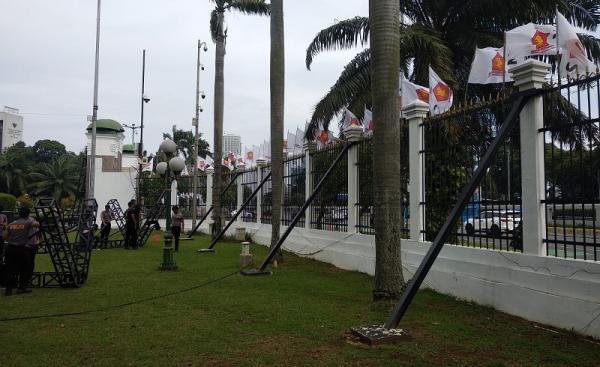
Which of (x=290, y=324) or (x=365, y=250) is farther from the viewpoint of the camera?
(x=365, y=250)

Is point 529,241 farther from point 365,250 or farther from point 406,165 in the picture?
point 365,250

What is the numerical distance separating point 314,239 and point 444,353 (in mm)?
7841

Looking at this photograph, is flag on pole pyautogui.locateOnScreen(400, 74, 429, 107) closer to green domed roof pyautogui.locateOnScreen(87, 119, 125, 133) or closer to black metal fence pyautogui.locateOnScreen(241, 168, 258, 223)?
black metal fence pyautogui.locateOnScreen(241, 168, 258, 223)

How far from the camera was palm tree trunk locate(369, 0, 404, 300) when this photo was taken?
22.2 ft

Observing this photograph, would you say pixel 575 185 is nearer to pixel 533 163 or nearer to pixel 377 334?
pixel 533 163

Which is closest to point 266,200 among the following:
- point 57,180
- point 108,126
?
point 108,126

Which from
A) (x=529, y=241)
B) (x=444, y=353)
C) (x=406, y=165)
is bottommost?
(x=444, y=353)

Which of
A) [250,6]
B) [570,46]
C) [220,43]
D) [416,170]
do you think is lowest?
[416,170]

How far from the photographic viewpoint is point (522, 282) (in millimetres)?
6344

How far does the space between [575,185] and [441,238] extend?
1.81 m

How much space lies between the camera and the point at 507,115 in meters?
6.60

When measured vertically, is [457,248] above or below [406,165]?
below

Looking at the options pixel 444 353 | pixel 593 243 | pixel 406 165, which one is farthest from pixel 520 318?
pixel 406 165

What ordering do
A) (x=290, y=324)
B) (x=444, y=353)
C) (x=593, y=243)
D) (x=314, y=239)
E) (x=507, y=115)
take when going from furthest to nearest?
(x=314, y=239)
(x=507, y=115)
(x=290, y=324)
(x=593, y=243)
(x=444, y=353)
